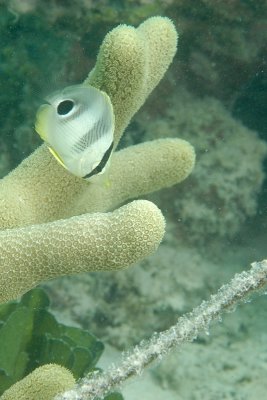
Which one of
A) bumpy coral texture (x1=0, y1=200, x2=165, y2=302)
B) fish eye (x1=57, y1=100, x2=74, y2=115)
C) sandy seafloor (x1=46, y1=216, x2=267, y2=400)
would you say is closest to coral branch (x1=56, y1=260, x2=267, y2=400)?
bumpy coral texture (x1=0, y1=200, x2=165, y2=302)

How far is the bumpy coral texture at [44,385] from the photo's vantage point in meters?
1.69

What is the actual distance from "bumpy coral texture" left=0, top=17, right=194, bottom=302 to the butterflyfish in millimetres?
104

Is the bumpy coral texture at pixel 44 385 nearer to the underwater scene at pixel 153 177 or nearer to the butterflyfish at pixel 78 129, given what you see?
the underwater scene at pixel 153 177

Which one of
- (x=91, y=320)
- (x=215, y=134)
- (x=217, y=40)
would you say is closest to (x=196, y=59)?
(x=217, y=40)

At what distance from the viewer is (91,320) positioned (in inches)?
137

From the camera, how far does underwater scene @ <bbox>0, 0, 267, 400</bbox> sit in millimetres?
2082

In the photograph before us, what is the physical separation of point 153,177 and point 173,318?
4.87 feet

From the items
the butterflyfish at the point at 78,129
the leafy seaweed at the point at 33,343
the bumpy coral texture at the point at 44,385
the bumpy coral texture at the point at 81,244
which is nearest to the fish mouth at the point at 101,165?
the butterflyfish at the point at 78,129

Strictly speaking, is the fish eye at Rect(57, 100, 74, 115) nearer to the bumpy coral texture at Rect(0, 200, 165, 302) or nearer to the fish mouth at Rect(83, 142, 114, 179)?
the fish mouth at Rect(83, 142, 114, 179)

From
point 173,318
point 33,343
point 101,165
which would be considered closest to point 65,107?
point 101,165

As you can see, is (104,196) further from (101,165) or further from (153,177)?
(101,165)

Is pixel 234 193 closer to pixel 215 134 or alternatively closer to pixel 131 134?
pixel 215 134

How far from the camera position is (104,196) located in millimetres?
2287

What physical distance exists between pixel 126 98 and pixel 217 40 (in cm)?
165
